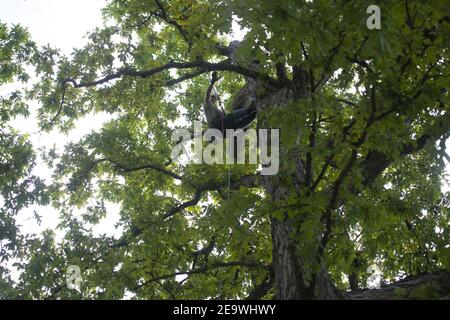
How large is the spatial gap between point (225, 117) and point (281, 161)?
3.15 m

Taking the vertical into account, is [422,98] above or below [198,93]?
below

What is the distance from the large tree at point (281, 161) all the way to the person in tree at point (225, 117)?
40 centimetres

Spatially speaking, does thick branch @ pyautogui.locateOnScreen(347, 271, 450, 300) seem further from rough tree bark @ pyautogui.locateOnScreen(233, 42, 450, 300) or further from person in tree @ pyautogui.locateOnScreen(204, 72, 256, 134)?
person in tree @ pyautogui.locateOnScreen(204, 72, 256, 134)

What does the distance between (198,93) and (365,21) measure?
745 centimetres

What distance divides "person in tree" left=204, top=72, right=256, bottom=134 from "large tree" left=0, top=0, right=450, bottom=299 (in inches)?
15.7

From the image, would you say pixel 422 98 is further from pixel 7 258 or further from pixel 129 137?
pixel 7 258

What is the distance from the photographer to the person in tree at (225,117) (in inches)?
268

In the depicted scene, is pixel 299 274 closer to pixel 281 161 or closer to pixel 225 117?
pixel 281 161

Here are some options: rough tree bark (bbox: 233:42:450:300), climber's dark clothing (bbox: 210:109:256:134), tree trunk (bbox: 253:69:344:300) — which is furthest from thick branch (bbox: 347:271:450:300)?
climber's dark clothing (bbox: 210:109:256:134)

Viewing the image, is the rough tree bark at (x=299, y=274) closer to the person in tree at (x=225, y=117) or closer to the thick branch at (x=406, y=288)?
the thick branch at (x=406, y=288)

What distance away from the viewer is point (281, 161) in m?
3.88

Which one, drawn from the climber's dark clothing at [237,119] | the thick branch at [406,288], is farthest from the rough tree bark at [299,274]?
the climber's dark clothing at [237,119]
